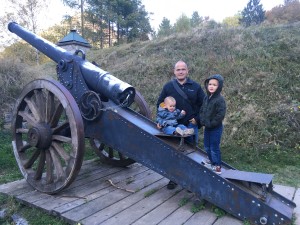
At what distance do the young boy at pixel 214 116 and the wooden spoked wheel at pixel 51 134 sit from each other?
4.55 feet

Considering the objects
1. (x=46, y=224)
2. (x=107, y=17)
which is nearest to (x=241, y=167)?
(x=46, y=224)

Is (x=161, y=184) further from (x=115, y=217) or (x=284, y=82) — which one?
(x=284, y=82)

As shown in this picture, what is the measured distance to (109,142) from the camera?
3.81 metres

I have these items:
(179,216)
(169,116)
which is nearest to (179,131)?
(169,116)

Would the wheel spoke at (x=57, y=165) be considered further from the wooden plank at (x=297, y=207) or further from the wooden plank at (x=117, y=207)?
the wooden plank at (x=297, y=207)

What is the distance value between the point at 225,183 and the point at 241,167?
2608mm

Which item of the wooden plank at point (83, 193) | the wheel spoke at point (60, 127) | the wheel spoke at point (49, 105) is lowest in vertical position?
the wooden plank at point (83, 193)

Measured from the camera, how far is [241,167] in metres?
5.54

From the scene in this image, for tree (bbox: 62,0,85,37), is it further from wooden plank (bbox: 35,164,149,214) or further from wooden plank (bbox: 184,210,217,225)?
wooden plank (bbox: 184,210,217,225)

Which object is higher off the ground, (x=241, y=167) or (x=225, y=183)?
(x=225, y=183)

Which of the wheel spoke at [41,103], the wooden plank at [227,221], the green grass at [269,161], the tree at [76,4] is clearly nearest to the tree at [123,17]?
the tree at [76,4]

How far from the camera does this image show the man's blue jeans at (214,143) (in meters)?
3.48

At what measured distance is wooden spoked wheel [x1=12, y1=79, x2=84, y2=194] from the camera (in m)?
3.53

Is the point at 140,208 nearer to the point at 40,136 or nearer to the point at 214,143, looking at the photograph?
the point at 214,143
